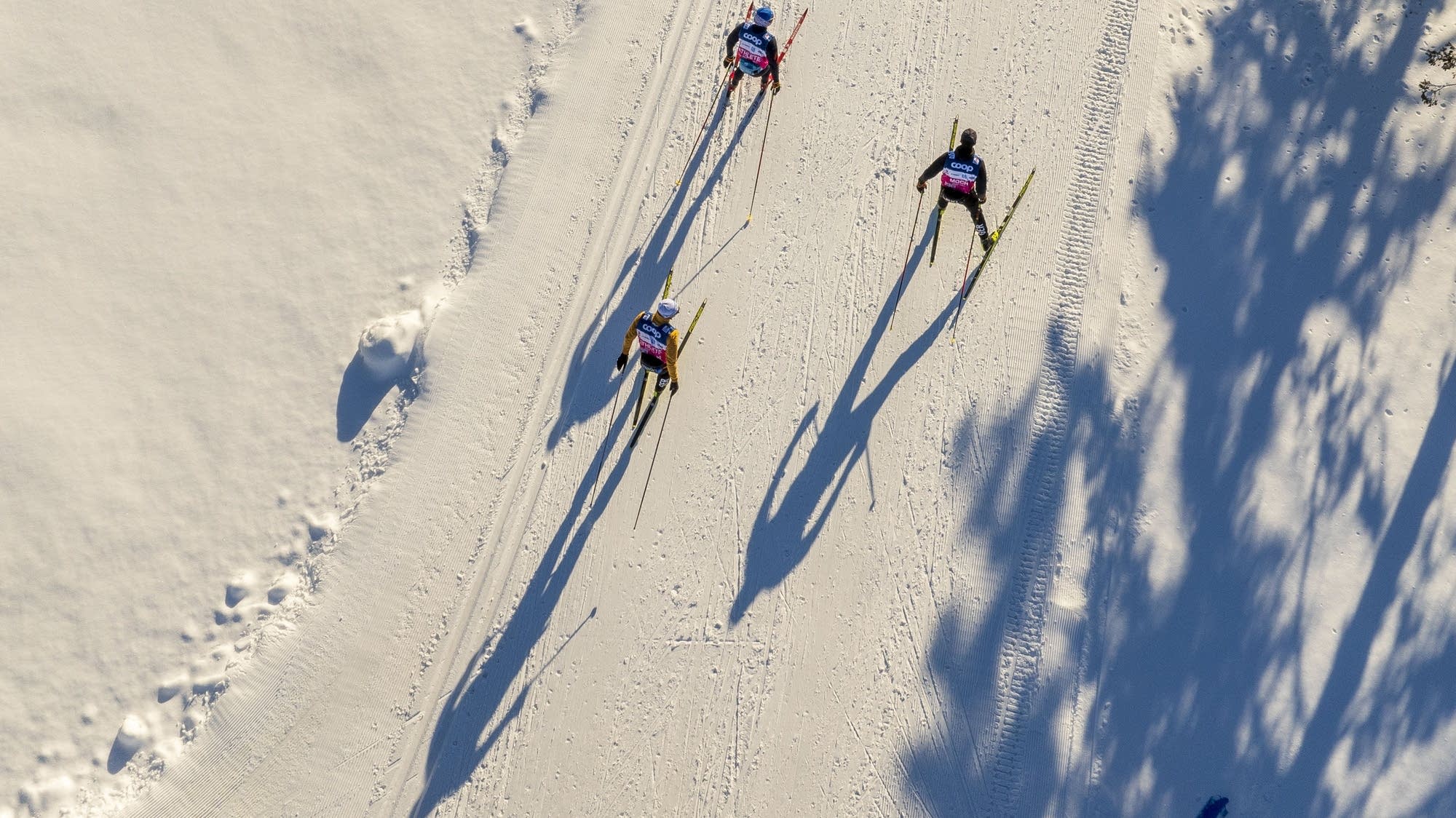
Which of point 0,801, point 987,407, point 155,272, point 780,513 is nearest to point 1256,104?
point 987,407

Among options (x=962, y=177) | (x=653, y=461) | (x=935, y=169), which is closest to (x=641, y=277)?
(x=653, y=461)

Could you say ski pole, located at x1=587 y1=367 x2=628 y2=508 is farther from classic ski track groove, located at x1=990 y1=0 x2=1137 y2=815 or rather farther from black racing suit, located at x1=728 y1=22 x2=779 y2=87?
classic ski track groove, located at x1=990 y1=0 x2=1137 y2=815

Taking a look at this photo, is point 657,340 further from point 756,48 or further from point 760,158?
point 756,48

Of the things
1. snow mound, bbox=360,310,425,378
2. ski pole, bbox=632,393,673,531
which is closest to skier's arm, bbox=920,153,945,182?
ski pole, bbox=632,393,673,531

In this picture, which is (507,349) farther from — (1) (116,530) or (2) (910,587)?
(2) (910,587)

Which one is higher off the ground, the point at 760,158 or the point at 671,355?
the point at 760,158
